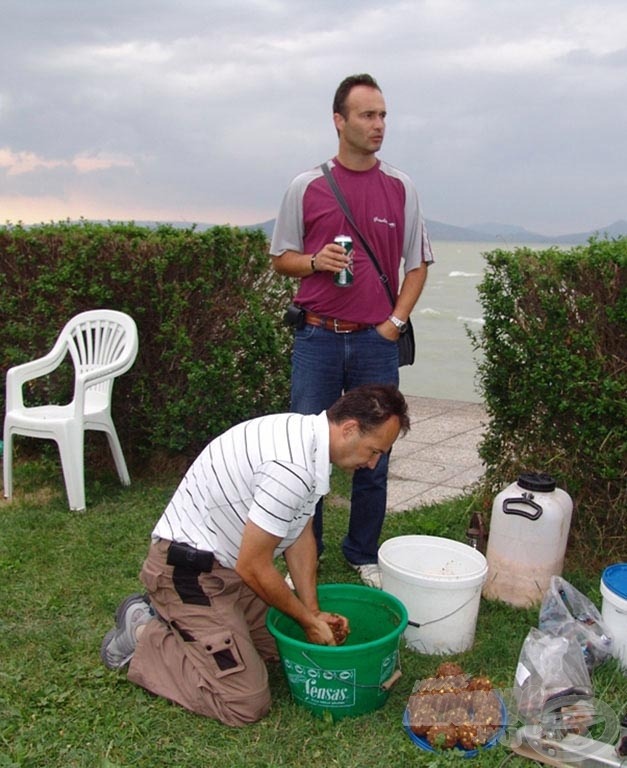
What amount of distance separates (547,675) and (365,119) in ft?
7.60

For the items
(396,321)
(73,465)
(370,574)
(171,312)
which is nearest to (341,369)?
(396,321)

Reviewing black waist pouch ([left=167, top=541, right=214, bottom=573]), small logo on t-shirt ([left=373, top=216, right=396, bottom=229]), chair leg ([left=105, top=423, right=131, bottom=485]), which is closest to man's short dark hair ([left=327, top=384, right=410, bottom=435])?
black waist pouch ([left=167, top=541, right=214, bottom=573])

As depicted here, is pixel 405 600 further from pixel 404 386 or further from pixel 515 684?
pixel 404 386

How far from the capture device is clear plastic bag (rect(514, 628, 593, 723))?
2.73 m

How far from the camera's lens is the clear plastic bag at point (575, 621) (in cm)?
312

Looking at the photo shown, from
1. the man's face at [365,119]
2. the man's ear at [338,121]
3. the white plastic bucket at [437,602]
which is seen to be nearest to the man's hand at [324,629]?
the white plastic bucket at [437,602]

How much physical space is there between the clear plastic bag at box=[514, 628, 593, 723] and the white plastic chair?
2.90 metres

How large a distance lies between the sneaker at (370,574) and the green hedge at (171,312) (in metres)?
1.76

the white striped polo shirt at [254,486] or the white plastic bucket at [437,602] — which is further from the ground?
the white striped polo shirt at [254,486]

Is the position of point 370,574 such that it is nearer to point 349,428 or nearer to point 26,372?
point 349,428

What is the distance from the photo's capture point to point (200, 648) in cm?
292

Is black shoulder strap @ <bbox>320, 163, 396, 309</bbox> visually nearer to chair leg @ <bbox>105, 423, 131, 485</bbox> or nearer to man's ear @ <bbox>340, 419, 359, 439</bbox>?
man's ear @ <bbox>340, 419, 359, 439</bbox>

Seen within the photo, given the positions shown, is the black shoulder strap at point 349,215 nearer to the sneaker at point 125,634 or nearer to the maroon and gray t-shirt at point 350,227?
the maroon and gray t-shirt at point 350,227

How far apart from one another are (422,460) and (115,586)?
2839 millimetres
